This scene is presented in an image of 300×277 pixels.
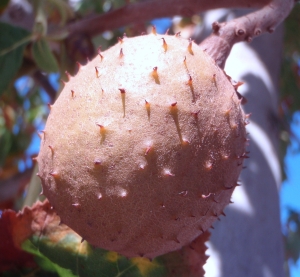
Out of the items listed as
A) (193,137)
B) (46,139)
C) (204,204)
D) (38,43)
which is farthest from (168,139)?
(38,43)

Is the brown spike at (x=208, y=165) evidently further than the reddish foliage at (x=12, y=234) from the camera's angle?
No

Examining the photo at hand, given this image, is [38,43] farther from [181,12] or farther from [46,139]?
[46,139]

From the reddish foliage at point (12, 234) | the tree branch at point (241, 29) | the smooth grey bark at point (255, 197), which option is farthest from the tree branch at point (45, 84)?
the tree branch at point (241, 29)

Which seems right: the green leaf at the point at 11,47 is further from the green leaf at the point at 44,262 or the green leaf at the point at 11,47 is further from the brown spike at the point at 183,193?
the brown spike at the point at 183,193

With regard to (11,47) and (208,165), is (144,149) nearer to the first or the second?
(208,165)

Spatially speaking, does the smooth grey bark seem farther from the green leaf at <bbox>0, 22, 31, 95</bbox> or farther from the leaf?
the green leaf at <bbox>0, 22, 31, 95</bbox>

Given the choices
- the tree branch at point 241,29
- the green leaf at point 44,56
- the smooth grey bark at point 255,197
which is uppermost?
the green leaf at point 44,56

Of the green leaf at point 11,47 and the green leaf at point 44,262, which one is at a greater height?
the green leaf at point 11,47
